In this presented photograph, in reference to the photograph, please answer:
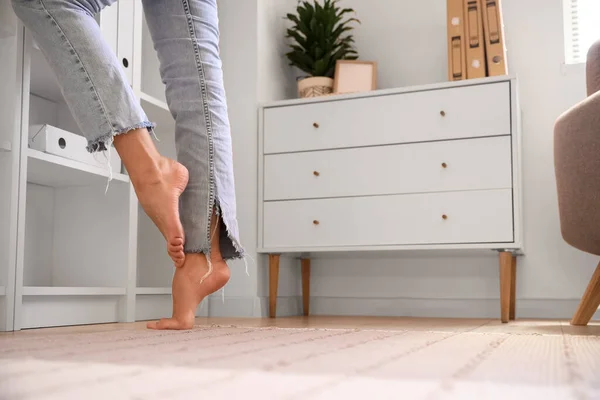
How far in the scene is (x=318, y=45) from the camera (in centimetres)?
274

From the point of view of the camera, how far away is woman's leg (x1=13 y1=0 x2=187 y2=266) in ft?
4.07

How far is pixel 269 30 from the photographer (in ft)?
9.18

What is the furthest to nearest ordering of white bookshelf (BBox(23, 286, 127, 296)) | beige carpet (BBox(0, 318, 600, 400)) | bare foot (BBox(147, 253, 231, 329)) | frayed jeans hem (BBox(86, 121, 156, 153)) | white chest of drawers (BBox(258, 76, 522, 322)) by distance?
white chest of drawers (BBox(258, 76, 522, 322)), white bookshelf (BBox(23, 286, 127, 296)), bare foot (BBox(147, 253, 231, 329)), frayed jeans hem (BBox(86, 121, 156, 153)), beige carpet (BBox(0, 318, 600, 400))

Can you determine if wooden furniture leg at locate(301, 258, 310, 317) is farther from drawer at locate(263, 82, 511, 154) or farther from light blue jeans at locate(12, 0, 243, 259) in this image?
light blue jeans at locate(12, 0, 243, 259)

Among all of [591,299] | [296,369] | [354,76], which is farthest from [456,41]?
[296,369]

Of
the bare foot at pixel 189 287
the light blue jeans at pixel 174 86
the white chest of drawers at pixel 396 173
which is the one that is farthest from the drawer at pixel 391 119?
the bare foot at pixel 189 287

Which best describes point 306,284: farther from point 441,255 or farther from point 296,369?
point 296,369

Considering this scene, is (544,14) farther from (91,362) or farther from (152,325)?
(91,362)

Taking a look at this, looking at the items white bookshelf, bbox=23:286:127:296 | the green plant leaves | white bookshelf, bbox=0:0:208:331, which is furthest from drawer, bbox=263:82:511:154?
white bookshelf, bbox=23:286:127:296

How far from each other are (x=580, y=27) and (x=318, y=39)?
3.45ft

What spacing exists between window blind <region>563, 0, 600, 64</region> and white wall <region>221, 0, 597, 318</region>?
0.09 metres

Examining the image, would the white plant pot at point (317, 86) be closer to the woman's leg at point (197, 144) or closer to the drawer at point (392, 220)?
the drawer at point (392, 220)

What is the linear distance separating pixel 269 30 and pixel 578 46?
1243 millimetres

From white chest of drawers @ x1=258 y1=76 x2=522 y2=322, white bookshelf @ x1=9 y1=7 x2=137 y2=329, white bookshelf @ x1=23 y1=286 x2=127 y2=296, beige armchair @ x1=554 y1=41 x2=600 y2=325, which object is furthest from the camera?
white chest of drawers @ x1=258 y1=76 x2=522 y2=322
